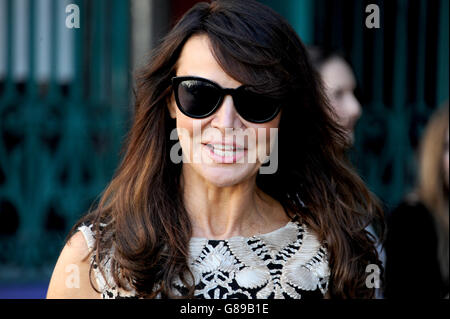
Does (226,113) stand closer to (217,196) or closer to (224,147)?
(224,147)

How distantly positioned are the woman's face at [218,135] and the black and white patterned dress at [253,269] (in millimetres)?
218

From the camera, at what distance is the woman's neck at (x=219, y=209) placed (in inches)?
78.7

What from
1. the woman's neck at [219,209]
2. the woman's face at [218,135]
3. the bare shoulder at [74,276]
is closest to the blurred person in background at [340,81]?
the woman's neck at [219,209]

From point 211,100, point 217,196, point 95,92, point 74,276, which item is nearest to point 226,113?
point 211,100

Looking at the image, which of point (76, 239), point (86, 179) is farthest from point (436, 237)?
point (86, 179)

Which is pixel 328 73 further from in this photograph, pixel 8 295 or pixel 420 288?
pixel 8 295

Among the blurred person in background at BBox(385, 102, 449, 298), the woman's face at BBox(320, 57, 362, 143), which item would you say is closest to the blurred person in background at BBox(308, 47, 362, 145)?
the woman's face at BBox(320, 57, 362, 143)

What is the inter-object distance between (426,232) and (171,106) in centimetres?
192

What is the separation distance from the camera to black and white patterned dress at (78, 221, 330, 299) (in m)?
1.86

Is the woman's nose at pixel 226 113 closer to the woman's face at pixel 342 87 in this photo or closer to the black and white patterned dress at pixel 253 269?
the black and white patterned dress at pixel 253 269

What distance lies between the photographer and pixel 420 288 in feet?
10.5

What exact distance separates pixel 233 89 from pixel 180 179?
1.32ft

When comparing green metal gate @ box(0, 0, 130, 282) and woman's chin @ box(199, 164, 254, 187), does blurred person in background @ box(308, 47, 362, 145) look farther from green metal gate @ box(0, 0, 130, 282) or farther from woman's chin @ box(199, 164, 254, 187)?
green metal gate @ box(0, 0, 130, 282)

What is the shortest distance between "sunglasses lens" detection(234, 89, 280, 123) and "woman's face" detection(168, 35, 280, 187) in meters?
0.02
